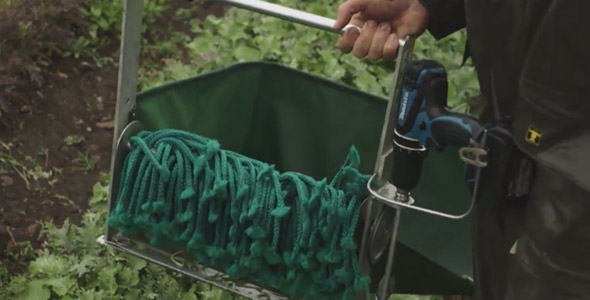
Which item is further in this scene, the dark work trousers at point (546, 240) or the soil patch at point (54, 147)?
the soil patch at point (54, 147)

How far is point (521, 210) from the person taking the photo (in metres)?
1.69

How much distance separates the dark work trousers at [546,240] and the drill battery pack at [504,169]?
23 millimetres

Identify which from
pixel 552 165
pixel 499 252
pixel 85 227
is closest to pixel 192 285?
pixel 85 227

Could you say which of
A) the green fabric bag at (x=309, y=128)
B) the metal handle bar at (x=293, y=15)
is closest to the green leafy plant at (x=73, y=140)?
the green fabric bag at (x=309, y=128)

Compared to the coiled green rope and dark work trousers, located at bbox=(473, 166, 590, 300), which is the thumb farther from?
dark work trousers, located at bbox=(473, 166, 590, 300)

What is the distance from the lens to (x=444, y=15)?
187 cm

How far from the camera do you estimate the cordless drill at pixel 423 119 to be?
171cm

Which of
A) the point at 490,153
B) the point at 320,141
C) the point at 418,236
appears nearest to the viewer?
the point at 490,153

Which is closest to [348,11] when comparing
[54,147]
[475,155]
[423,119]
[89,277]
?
[423,119]

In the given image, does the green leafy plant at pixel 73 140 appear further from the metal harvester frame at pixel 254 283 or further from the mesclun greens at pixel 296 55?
the metal harvester frame at pixel 254 283

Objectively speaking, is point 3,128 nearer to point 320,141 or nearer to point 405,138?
point 320,141

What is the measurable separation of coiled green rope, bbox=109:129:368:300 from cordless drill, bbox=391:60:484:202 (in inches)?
6.7

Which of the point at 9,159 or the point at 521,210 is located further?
the point at 9,159

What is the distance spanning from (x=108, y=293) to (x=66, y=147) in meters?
1.07
